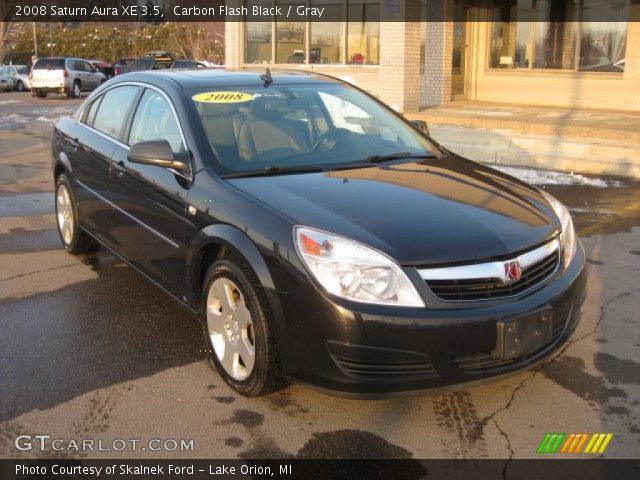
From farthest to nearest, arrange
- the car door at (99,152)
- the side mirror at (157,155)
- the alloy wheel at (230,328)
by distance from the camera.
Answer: the car door at (99,152) → the side mirror at (157,155) → the alloy wheel at (230,328)

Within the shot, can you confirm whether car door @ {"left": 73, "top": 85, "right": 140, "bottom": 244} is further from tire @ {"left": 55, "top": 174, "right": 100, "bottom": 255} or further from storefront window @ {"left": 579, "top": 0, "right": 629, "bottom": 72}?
storefront window @ {"left": 579, "top": 0, "right": 629, "bottom": 72}

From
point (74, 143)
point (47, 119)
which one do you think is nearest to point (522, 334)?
point (74, 143)

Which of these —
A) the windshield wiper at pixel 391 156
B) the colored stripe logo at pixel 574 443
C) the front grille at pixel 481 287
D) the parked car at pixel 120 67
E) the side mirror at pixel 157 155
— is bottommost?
the colored stripe logo at pixel 574 443

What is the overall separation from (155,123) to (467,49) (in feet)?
46.2

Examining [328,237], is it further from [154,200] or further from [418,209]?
[154,200]

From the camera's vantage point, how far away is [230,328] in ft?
12.6

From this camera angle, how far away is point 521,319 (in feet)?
11.0

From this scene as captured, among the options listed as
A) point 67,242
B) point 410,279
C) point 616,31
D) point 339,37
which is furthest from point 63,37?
point 410,279

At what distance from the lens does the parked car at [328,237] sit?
326cm

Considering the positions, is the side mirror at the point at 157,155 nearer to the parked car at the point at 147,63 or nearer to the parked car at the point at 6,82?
the parked car at the point at 147,63

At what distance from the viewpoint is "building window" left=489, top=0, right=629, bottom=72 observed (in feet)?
49.6

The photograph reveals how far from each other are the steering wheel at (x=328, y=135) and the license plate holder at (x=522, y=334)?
175cm

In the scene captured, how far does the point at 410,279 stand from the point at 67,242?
4.14 m

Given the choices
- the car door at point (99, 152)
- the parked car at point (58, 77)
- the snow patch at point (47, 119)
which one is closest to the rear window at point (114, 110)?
the car door at point (99, 152)
